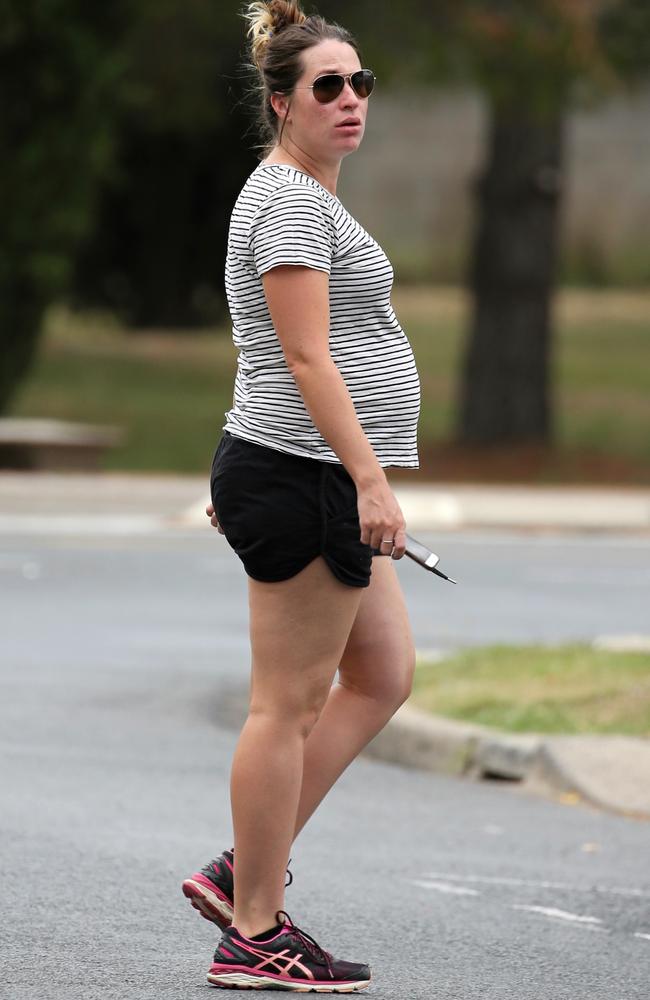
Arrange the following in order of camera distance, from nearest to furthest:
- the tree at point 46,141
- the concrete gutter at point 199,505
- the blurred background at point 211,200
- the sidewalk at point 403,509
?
the sidewalk at point 403,509 → the concrete gutter at point 199,505 → the blurred background at point 211,200 → the tree at point 46,141

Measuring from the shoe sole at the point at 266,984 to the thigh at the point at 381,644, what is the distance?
0.61m

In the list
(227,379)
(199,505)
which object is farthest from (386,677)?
(227,379)

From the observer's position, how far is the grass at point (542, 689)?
788cm

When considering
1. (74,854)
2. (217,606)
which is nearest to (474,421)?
(217,606)

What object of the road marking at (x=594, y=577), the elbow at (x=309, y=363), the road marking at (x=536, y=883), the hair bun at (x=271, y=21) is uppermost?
the hair bun at (x=271, y=21)

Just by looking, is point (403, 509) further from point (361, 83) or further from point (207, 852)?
point (361, 83)

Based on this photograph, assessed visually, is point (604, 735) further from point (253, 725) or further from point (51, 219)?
point (51, 219)

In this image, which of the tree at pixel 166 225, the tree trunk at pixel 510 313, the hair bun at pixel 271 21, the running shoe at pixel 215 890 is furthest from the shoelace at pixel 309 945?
the tree at pixel 166 225

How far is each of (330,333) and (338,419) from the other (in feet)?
0.82

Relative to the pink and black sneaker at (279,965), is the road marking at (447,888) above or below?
below

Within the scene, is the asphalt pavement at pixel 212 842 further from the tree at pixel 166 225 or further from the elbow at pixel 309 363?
the tree at pixel 166 225

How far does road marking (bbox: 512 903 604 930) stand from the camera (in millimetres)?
5262

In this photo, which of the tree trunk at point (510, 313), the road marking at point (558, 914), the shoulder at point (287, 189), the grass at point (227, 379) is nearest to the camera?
the shoulder at point (287, 189)

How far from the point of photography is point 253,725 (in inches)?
170
